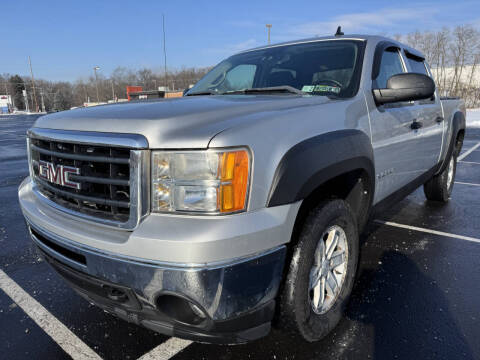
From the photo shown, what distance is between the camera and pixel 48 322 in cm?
237

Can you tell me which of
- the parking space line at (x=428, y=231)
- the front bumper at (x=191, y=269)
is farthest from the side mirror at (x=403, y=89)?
the parking space line at (x=428, y=231)

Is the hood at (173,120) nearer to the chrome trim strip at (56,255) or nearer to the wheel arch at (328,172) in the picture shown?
the wheel arch at (328,172)

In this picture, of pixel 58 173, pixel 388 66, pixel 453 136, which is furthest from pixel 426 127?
pixel 58 173

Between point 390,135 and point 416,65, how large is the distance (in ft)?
5.91

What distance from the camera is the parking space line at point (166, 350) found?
2016 millimetres

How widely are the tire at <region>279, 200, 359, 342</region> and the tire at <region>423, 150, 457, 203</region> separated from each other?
10.1 feet

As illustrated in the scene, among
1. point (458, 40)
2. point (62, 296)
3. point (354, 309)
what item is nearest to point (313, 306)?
point (354, 309)

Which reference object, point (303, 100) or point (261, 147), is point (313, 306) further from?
point (303, 100)

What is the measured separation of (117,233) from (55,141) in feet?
2.28

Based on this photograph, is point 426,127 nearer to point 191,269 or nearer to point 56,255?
point 191,269

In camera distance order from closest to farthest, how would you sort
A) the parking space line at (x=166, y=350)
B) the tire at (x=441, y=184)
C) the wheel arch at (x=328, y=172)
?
the wheel arch at (x=328, y=172)
the parking space line at (x=166, y=350)
the tire at (x=441, y=184)

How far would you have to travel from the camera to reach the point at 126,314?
5.64 feet

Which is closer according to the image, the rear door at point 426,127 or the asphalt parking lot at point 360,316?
the asphalt parking lot at point 360,316

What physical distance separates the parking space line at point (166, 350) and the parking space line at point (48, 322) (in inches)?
11.6
